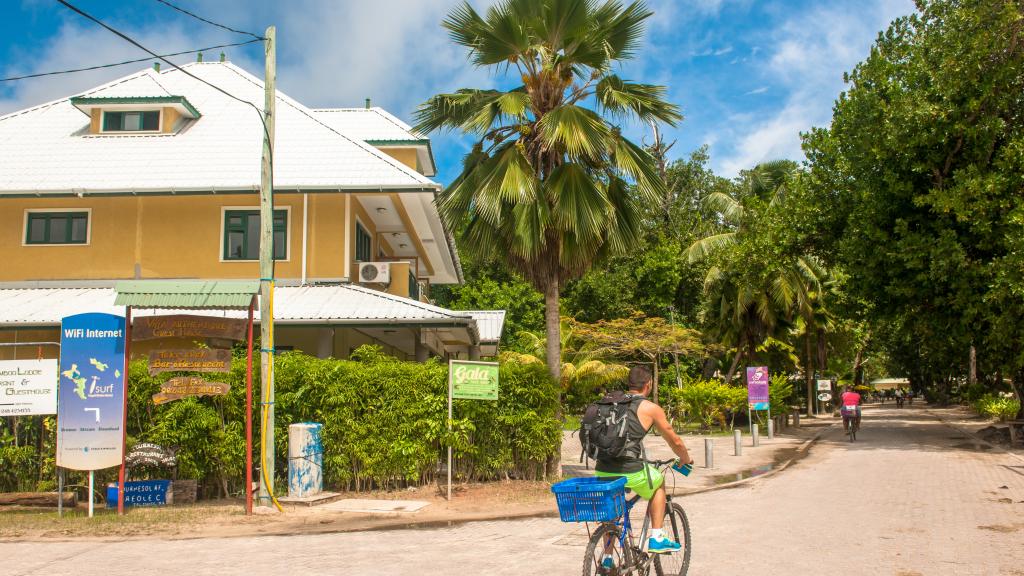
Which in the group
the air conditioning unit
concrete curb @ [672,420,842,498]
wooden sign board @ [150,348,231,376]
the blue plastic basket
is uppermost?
the air conditioning unit

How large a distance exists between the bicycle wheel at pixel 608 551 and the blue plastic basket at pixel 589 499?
163 mm

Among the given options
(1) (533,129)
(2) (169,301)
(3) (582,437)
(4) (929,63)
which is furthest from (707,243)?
(3) (582,437)

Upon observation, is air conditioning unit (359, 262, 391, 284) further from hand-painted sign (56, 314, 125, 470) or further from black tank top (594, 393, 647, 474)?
black tank top (594, 393, 647, 474)

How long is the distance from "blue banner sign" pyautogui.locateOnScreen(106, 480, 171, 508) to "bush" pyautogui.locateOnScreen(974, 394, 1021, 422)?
29.0 metres

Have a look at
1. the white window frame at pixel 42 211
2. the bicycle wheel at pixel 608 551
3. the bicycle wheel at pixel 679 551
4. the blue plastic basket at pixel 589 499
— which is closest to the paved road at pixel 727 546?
the bicycle wheel at pixel 679 551

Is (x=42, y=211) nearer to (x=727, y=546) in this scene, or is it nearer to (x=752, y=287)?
(x=727, y=546)

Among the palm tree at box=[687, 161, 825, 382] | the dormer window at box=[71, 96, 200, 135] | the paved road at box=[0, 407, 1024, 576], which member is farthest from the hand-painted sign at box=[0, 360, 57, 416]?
the palm tree at box=[687, 161, 825, 382]

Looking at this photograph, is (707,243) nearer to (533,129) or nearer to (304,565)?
(533,129)

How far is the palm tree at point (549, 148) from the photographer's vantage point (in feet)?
48.7

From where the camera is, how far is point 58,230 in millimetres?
19891

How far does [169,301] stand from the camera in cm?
1132

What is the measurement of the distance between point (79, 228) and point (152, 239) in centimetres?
197

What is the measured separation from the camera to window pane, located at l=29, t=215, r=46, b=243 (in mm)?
19812

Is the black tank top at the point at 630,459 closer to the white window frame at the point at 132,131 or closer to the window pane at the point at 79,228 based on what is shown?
the window pane at the point at 79,228
